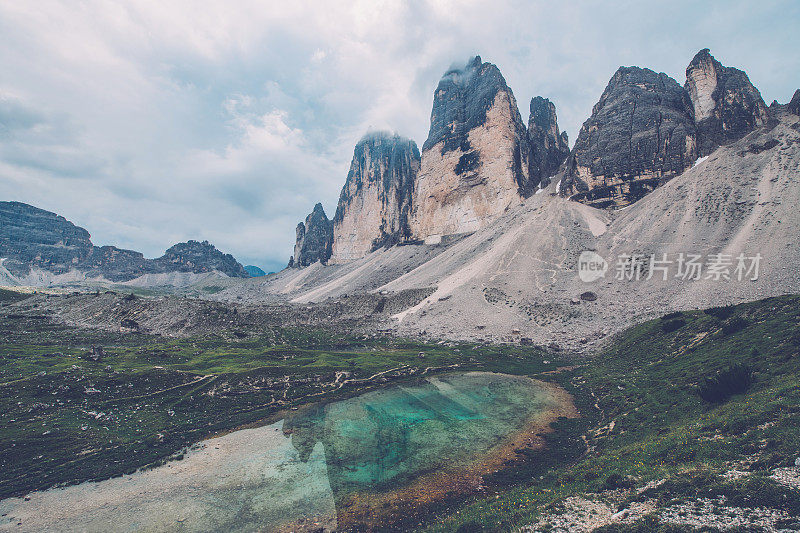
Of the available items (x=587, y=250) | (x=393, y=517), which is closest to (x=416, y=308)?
(x=587, y=250)

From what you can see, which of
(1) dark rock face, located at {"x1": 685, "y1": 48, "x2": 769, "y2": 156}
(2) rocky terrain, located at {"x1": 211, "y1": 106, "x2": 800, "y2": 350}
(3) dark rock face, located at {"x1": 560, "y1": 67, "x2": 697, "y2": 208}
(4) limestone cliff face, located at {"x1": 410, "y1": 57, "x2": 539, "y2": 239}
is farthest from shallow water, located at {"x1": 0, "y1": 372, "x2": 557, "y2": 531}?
(4) limestone cliff face, located at {"x1": 410, "y1": 57, "x2": 539, "y2": 239}

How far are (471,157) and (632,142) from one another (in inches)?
1904

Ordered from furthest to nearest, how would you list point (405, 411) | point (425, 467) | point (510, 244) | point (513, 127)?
point (513, 127) < point (510, 244) < point (405, 411) < point (425, 467)

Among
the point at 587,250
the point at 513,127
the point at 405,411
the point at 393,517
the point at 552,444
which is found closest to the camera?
the point at 393,517

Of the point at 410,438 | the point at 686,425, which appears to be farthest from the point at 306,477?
the point at 686,425

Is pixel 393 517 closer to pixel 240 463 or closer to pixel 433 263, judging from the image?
pixel 240 463

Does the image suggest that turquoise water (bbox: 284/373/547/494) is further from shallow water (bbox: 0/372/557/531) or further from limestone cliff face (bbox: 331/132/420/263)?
limestone cliff face (bbox: 331/132/420/263)

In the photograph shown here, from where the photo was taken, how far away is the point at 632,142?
77250 mm

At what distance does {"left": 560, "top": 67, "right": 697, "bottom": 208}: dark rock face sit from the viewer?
7244 cm

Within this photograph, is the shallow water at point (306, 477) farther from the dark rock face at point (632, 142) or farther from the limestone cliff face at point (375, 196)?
the limestone cliff face at point (375, 196)

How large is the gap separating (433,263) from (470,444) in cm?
7635

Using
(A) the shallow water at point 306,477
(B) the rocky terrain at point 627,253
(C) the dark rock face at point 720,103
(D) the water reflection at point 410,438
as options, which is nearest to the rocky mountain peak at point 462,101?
(C) the dark rock face at point 720,103

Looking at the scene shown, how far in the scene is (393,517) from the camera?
45.6 ft

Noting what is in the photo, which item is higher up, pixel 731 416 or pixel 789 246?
pixel 789 246
